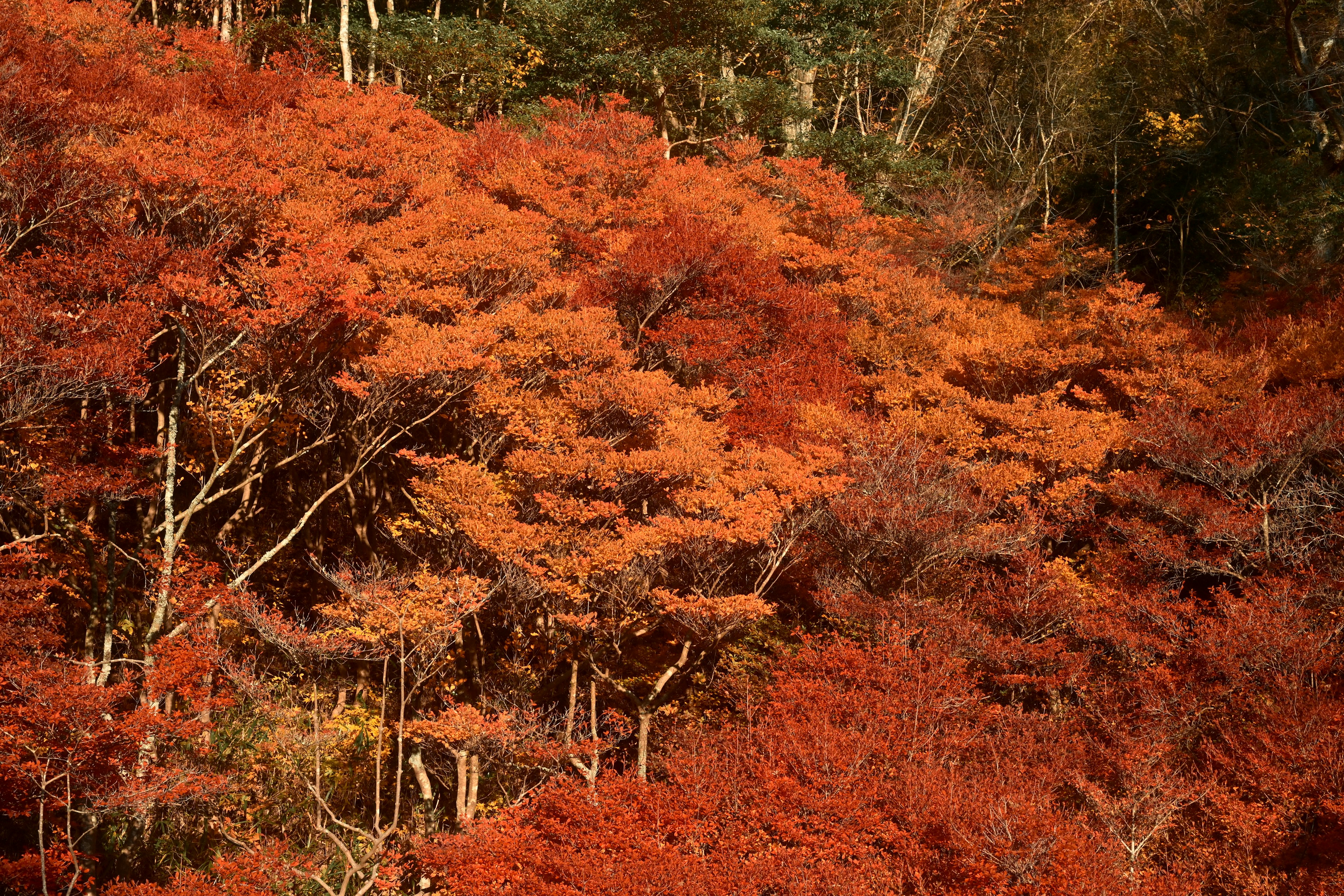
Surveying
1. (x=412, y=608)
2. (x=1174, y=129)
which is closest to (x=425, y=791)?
(x=412, y=608)

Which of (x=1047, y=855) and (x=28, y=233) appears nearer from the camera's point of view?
(x=1047, y=855)

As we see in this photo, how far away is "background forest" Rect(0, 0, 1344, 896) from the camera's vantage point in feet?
46.6

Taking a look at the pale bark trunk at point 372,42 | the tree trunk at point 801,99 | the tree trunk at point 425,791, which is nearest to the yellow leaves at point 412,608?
the tree trunk at point 425,791

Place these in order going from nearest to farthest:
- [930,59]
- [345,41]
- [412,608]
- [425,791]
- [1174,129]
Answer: [412,608] → [425,791] → [345,41] → [1174,129] → [930,59]

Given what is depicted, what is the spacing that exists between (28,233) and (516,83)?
15.7m

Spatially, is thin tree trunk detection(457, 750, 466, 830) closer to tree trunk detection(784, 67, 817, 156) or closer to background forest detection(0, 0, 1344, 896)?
background forest detection(0, 0, 1344, 896)

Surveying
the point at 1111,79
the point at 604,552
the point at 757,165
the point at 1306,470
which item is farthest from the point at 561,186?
the point at 1111,79

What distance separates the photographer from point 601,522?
17344 mm

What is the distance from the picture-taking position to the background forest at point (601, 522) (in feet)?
46.6

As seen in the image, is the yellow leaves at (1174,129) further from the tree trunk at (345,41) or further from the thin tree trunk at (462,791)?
the thin tree trunk at (462,791)

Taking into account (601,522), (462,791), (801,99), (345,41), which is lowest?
(462,791)

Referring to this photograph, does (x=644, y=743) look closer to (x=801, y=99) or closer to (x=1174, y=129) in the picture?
(x=801, y=99)

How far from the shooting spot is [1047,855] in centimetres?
1286

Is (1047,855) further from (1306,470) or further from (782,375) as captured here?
(782,375)
